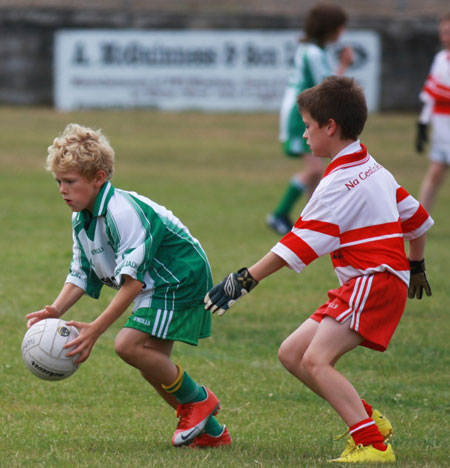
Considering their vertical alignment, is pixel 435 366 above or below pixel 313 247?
below

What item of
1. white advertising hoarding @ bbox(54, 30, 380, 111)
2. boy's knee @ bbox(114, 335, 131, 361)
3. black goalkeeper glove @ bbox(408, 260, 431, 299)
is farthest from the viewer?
white advertising hoarding @ bbox(54, 30, 380, 111)

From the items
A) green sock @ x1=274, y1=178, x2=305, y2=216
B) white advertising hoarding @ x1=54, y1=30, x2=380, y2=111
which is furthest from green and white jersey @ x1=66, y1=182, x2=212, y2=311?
white advertising hoarding @ x1=54, y1=30, x2=380, y2=111

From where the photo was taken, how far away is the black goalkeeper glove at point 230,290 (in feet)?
12.2

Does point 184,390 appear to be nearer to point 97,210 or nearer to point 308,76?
point 97,210

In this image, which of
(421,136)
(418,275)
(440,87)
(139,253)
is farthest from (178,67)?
(139,253)

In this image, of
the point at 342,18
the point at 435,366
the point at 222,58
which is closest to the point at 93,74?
the point at 222,58

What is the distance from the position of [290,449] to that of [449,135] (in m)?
6.64

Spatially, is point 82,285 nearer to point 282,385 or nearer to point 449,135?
point 282,385

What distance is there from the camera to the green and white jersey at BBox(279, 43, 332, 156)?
9.59 metres

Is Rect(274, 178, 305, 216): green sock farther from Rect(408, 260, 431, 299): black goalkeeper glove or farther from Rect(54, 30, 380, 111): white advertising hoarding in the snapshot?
Rect(54, 30, 380, 111): white advertising hoarding

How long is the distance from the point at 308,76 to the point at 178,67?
1266cm

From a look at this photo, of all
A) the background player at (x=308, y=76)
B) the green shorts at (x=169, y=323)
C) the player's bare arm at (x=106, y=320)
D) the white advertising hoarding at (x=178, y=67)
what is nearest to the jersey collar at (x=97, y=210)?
the player's bare arm at (x=106, y=320)

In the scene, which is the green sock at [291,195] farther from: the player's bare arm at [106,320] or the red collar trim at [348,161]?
the player's bare arm at [106,320]

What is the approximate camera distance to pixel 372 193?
387 centimetres
